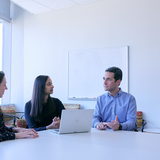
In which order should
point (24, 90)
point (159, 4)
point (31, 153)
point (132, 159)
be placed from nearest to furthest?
point (132, 159) < point (31, 153) < point (159, 4) < point (24, 90)

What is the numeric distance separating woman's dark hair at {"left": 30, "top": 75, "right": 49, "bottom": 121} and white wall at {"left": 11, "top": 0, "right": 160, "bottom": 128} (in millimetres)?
2039

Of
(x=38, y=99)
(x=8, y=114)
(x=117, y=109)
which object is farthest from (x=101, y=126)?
(x=8, y=114)

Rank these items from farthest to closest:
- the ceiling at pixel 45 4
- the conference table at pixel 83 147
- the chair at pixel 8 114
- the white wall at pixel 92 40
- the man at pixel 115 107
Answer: the chair at pixel 8 114 → the ceiling at pixel 45 4 → the white wall at pixel 92 40 → the man at pixel 115 107 → the conference table at pixel 83 147

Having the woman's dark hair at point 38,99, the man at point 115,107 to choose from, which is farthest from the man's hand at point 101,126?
the woman's dark hair at point 38,99

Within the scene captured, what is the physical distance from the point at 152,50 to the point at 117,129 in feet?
7.30

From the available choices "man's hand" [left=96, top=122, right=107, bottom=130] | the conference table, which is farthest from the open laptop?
"man's hand" [left=96, top=122, right=107, bottom=130]

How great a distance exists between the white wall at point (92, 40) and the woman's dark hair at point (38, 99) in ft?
6.69

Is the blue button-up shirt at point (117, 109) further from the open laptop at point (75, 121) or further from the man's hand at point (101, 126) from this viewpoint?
the open laptop at point (75, 121)

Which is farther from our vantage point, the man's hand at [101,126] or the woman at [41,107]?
the woman at [41,107]

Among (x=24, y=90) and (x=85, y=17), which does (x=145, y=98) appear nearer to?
(x=85, y=17)

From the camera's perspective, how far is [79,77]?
4.75 meters

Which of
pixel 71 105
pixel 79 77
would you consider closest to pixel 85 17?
pixel 79 77

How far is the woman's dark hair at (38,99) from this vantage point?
260 cm

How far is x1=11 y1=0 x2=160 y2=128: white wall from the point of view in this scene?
4012 mm
